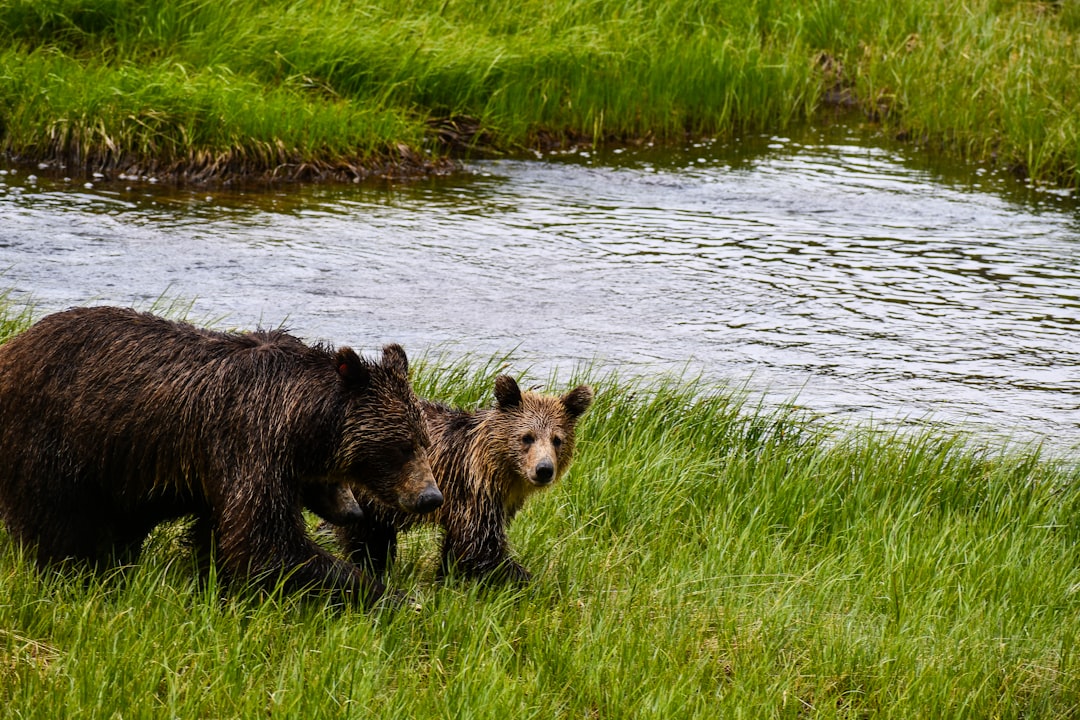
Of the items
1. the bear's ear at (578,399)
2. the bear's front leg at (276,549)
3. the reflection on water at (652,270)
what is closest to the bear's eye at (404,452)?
the bear's front leg at (276,549)

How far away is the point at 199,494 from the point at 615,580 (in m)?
1.57

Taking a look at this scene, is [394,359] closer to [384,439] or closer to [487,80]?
[384,439]

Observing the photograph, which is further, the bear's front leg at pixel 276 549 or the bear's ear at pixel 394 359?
the bear's ear at pixel 394 359

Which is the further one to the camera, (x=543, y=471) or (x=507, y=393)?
(x=507, y=393)

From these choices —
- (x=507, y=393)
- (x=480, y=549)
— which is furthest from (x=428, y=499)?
(x=507, y=393)

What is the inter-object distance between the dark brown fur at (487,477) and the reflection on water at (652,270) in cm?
254

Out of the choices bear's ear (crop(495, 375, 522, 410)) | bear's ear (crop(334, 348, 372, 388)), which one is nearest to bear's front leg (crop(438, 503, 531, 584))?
bear's ear (crop(495, 375, 522, 410))

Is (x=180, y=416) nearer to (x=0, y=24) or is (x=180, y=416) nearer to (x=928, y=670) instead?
(x=928, y=670)

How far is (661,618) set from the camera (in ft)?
15.3

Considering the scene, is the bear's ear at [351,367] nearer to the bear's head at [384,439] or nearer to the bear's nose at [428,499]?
the bear's head at [384,439]

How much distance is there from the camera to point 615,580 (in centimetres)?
510

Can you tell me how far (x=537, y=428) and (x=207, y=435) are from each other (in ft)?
4.37

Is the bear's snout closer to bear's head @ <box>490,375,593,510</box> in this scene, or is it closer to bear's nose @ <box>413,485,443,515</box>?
bear's head @ <box>490,375,593,510</box>

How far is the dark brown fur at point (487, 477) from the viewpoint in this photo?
505 centimetres
